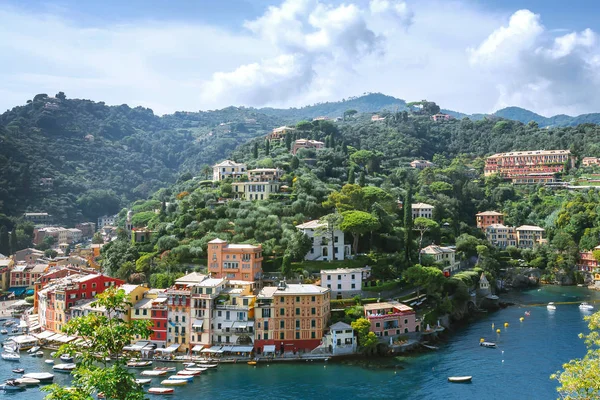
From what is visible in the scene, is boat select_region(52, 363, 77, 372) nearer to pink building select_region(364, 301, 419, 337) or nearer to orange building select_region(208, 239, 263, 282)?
orange building select_region(208, 239, 263, 282)

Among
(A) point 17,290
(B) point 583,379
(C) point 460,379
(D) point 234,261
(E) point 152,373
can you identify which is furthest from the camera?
(A) point 17,290

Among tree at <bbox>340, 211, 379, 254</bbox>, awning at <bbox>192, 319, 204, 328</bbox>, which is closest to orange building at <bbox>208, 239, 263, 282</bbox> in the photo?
awning at <bbox>192, 319, 204, 328</bbox>

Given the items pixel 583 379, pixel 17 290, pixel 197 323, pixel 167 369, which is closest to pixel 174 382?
pixel 167 369

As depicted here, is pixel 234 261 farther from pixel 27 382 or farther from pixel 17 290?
pixel 17 290

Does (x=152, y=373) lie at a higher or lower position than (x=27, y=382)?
higher

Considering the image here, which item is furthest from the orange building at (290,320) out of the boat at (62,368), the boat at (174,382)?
the boat at (62,368)

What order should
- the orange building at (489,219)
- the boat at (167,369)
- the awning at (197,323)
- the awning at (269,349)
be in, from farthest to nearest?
the orange building at (489,219), the awning at (197,323), the awning at (269,349), the boat at (167,369)

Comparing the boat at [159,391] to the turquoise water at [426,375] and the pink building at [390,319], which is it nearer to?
the turquoise water at [426,375]
